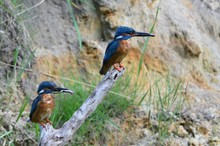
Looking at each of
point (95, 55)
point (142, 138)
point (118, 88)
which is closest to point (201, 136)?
point (142, 138)

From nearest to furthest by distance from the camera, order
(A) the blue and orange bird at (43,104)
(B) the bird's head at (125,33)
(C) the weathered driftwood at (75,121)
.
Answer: (C) the weathered driftwood at (75,121) → (A) the blue and orange bird at (43,104) → (B) the bird's head at (125,33)

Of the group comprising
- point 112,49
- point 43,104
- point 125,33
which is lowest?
point 43,104

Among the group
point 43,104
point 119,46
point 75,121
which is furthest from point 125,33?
point 75,121

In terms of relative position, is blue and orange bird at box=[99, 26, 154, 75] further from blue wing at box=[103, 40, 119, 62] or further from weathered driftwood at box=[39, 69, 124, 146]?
weathered driftwood at box=[39, 69, 124, 146]

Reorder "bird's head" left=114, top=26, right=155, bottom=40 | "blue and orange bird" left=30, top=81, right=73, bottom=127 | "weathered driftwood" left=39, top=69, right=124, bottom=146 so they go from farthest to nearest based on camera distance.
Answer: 1. "bird's head" left=114, top=26, right=155, bottom=40
2. "blue and orange bird" left=30, top=81, right=73, bottom=127
3. "weathered driftwood" left=39, top=69, right=124, bottom=146

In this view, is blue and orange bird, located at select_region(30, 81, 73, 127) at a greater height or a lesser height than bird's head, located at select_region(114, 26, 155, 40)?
lesser

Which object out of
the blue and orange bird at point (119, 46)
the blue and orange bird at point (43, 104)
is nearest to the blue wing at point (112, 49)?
the blue and orange bird at point (119, 46)

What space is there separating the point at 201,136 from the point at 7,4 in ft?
6.74

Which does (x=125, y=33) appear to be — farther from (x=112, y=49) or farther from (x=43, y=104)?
(x=43, y=104)

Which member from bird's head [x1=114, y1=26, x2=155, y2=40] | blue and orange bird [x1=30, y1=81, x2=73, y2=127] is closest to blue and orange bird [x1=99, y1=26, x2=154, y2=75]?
bird's head [x1=114, y1=26, x2=155, y2=40]

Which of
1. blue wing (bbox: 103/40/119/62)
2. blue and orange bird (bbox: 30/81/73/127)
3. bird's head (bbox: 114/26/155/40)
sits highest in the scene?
bird's head (bbox: 114/26/155/40)

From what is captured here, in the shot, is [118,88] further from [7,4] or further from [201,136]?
[7,4]

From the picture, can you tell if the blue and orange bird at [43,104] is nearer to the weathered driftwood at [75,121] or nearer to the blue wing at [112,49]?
the weathered driftwood at [75,121]

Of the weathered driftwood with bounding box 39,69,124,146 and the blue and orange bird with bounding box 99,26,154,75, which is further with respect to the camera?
the blue and orange bird with bounding box 99,26,154,75
